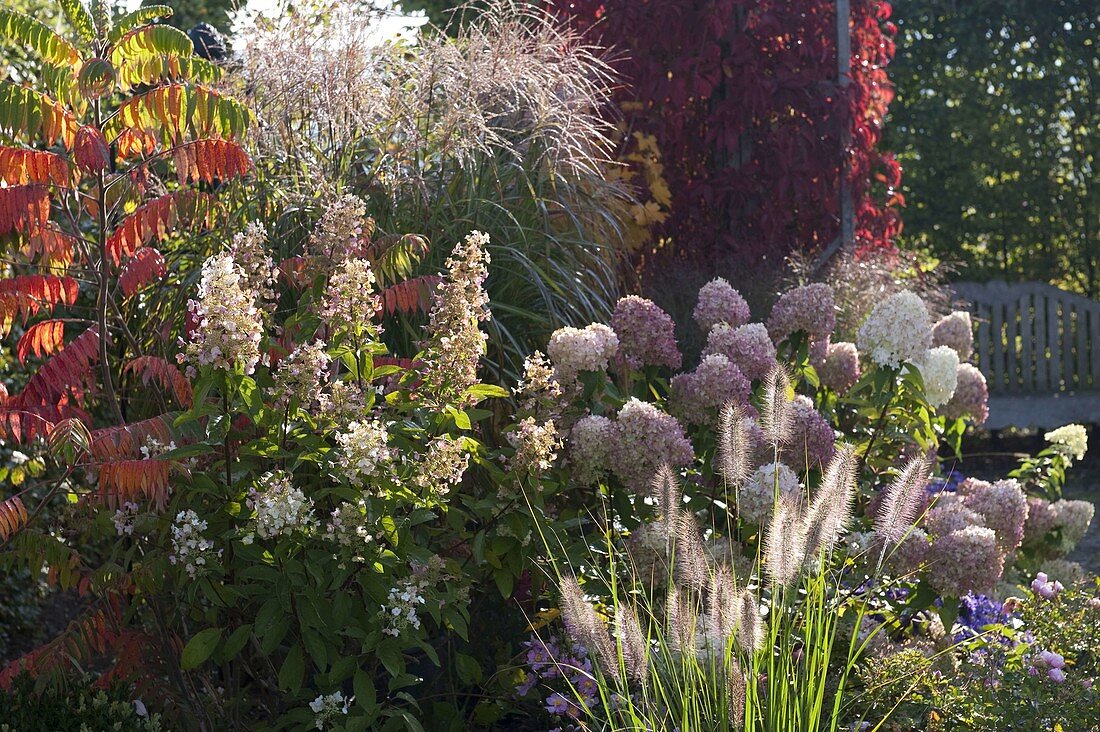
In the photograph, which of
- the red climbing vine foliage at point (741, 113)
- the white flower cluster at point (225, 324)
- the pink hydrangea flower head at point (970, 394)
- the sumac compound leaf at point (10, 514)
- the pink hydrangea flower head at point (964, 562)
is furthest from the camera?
the red climbing vine foliage at point (741, 113)

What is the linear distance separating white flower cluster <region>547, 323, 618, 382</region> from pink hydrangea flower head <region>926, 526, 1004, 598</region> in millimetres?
1028

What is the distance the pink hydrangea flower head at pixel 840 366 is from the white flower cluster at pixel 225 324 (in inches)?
86.8

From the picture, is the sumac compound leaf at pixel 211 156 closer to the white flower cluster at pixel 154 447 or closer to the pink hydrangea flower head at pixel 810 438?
the white flower cluster at pixel 154 447

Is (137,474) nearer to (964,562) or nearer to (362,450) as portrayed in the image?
(362,450)

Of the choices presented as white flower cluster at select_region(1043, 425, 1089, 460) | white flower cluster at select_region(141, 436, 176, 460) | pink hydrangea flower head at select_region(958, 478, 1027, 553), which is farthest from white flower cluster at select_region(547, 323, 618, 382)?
white flower cluster at select_region(1043, 425, 1089, 460)

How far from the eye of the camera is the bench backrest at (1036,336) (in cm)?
898

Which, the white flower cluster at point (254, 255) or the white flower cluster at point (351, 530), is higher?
the white flower cluster at point (254, 255)

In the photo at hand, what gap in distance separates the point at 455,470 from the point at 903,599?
1730 mm

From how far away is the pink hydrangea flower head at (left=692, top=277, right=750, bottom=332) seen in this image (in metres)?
3.81

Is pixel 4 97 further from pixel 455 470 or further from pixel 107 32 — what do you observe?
pixel 455 470

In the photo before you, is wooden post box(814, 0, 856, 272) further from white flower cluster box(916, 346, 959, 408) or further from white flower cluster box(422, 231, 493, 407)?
white flower cluster box(422, 231, 493, 407)

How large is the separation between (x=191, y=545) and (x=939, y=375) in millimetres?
2415

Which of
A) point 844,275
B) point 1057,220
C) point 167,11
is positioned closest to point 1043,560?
point 844,275

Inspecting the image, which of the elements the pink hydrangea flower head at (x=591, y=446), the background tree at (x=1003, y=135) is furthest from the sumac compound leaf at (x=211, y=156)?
the background tree at (x=1003, y=135)
